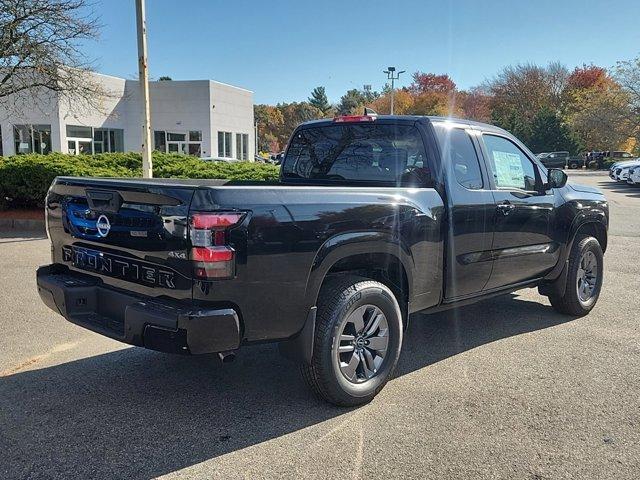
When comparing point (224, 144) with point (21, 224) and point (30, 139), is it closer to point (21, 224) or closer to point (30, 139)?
point (30, 139)

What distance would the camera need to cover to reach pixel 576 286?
19.8 ft

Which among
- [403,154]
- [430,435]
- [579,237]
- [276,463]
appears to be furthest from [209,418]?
[579,237]

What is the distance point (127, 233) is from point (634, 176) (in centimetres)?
2927

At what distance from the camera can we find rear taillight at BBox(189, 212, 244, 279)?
123 inches

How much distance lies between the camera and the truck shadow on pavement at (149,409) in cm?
320

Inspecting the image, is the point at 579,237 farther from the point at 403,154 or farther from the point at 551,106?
the point at 551,106

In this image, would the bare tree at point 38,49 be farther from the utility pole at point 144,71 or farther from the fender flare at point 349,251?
the fender flare at point 349,251

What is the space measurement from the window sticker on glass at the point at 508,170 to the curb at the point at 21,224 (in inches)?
374

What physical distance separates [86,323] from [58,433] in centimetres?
67

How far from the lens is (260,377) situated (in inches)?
175

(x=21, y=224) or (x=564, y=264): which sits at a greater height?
(x=564, y=264)

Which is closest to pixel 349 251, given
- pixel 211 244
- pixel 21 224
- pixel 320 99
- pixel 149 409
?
pixel 211 244

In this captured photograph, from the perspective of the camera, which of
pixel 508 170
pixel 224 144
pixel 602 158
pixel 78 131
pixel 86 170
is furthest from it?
pixel 602 158

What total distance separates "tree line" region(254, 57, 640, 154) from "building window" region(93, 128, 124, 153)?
17.7 meters
